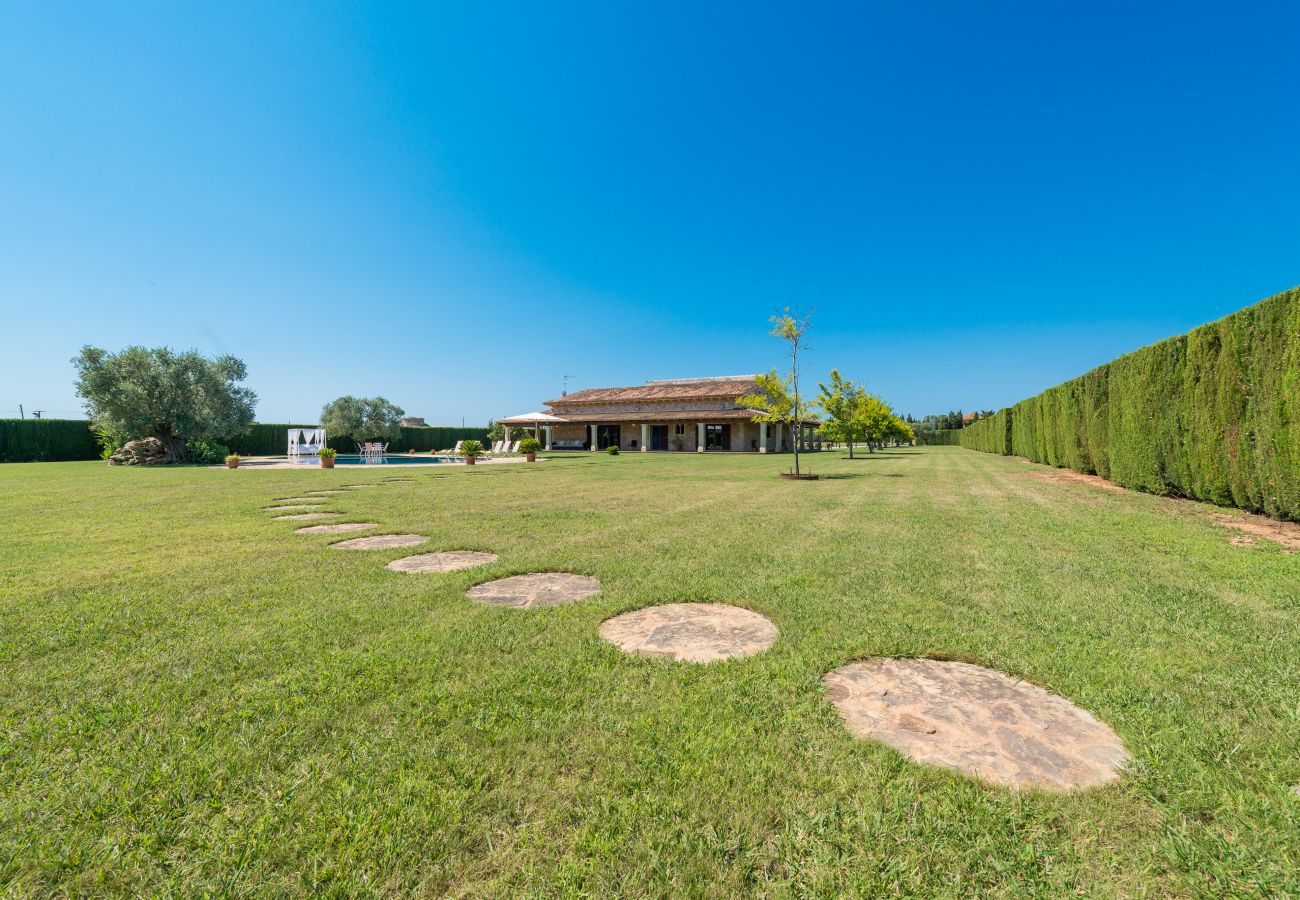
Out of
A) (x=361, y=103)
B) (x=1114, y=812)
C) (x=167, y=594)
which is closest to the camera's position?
(x=1114, y=812)

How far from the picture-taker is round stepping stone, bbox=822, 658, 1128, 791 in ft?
5.20

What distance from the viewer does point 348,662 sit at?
2279 mm

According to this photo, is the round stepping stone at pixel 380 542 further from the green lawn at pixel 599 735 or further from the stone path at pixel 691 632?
the stone path at pixel 691 632

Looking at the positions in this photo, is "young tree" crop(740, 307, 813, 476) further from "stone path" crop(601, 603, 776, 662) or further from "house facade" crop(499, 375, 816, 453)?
"house facade" crop(499, 375, 816, 453)

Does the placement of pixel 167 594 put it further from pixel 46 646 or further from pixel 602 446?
pixel 602 446

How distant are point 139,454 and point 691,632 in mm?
28172

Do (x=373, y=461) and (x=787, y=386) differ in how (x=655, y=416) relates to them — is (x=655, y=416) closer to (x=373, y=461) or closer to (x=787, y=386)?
(x=373, y=461)

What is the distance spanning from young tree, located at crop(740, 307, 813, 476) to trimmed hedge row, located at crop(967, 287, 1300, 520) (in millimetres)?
6422

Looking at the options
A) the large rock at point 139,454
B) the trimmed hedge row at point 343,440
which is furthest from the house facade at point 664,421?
the large rock at point 139,454

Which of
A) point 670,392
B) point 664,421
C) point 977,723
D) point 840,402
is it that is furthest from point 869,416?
point 977,723

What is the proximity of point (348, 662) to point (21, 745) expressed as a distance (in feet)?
3.20

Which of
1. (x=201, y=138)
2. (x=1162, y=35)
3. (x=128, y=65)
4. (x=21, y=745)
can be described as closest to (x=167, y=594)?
(x=21, y=745)

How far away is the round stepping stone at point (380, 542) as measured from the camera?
15.7ft

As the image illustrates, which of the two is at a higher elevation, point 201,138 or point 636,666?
point 201,138
